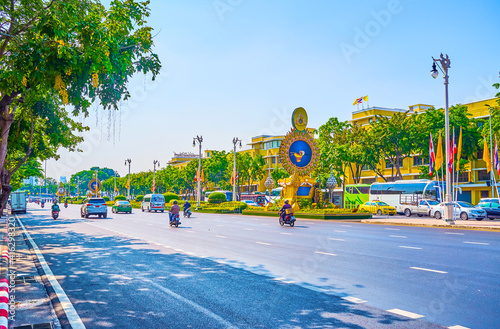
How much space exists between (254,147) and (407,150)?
63.9 metres

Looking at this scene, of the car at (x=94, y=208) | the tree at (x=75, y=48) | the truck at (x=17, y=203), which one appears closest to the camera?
the tree at (x=75, y=48)

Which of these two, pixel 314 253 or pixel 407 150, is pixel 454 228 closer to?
pixel 314 253

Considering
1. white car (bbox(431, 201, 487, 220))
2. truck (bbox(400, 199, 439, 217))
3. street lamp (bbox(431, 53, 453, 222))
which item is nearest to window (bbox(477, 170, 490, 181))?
truck (bbox(400, 199, 439, 217))

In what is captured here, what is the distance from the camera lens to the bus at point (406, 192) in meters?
45.0

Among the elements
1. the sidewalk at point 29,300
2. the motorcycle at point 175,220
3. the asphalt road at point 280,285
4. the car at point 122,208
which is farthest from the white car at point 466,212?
Result: the car at point 122,208

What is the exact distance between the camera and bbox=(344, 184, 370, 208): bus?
182 ft

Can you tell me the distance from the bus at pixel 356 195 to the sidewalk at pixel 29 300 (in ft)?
159

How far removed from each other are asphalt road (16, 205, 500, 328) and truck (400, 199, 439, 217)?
28.1m

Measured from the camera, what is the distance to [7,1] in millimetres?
9695

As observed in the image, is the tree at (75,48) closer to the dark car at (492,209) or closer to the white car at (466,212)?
the white car at (466,212)

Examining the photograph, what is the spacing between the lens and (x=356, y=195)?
5672 cm

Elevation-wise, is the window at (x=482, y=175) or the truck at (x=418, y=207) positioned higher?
the window at (x=482, y=175)

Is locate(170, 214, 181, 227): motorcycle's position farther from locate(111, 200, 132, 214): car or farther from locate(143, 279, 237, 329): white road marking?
locate(111, 200, 132, 214): car

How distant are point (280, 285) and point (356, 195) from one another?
5020 cm
